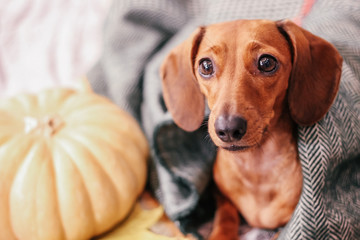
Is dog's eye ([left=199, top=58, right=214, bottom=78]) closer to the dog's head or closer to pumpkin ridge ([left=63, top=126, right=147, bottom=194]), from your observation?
the dog's head

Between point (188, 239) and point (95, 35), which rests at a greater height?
point (95, 35)

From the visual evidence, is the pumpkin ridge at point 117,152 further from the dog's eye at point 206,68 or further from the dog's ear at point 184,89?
the dog's eye at point 206,68

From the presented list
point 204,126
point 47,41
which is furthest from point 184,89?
point 47,41

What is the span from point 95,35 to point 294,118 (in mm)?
1461

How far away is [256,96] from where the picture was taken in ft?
3.63

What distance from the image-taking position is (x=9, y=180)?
1285mm

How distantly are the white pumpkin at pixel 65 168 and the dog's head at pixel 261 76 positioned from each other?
0.44 m

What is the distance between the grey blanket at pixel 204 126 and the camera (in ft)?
3.87

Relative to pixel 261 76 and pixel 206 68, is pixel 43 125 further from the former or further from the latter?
pixel 261 76

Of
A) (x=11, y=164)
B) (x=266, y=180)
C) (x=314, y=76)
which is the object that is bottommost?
(x=266, y=180)

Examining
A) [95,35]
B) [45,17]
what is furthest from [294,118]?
[45,17]

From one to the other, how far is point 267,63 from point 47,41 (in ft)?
5.30

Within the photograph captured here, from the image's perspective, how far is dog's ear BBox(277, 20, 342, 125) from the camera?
1153mm

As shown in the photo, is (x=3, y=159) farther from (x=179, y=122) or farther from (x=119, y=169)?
(x=179, y=122)
